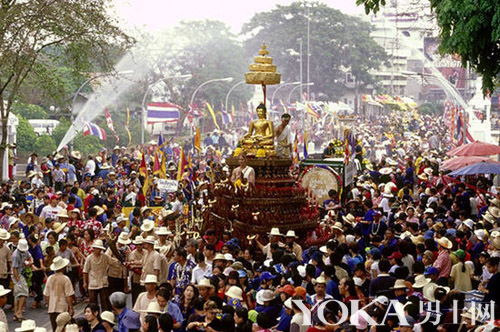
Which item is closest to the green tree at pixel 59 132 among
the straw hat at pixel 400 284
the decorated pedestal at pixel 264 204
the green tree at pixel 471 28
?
the decorated pedestal at pixel 264 204

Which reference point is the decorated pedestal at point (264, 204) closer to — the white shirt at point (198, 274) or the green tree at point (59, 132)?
the white shirt at point (198, 274)

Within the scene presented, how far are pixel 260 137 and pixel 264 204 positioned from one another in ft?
6.72

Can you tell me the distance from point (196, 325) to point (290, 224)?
7431 mm

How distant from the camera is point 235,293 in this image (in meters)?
11.8

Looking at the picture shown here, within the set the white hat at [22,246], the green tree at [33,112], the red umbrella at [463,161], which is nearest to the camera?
the white hat at [22,246]

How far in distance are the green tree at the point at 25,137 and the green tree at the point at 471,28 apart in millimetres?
36675

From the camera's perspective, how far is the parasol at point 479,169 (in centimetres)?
2323

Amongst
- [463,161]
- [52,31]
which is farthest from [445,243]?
[52,31]

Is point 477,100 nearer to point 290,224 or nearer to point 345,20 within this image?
point 345,20

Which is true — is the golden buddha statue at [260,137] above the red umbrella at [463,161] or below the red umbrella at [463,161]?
above

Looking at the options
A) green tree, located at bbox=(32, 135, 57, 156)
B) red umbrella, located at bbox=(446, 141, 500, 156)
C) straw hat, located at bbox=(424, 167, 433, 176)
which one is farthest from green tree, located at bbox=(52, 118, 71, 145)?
red umbrella, located at bbox=(446, 141, 500, 156)

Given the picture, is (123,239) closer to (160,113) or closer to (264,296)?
(264,296)

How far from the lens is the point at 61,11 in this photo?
25.3 m

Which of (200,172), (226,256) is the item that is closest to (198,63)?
(200,172)
